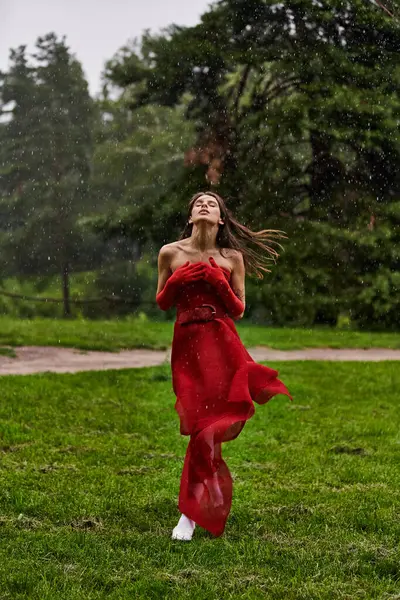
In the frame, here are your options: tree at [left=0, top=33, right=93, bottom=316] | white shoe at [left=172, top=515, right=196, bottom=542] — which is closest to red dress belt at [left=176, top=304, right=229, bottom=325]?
white shoe at [left=172, top=515, right=196, bottom=542]

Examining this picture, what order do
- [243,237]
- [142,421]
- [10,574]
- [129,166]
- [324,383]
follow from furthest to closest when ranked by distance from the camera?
[129,166], [324,383], [142,421], [243,237], [10,574]

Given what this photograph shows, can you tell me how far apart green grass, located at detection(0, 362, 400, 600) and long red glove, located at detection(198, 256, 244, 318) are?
3.90 feet

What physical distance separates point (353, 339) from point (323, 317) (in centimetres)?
249

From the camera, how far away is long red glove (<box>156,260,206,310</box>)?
13.7ft

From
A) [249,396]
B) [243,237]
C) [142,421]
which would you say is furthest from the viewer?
[142,421]

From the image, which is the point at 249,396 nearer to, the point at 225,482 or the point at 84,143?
the point at 225,482

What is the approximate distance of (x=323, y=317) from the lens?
16.9 metres

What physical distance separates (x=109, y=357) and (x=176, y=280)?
7.38m

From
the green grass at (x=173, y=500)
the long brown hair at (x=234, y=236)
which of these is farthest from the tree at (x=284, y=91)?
the long brown hair at (x=234, y=236)

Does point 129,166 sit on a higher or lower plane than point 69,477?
higher

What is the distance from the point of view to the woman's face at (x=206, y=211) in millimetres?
4328

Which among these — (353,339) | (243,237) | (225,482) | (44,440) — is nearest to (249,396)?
(225,482)

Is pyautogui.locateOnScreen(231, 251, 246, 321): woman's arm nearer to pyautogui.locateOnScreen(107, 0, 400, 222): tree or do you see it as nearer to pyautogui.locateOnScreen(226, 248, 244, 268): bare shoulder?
pyautogui.locateOnScreen(226, 248, 244, 268): bare shoulder

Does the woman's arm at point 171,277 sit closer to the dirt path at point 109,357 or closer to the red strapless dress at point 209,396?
the red strapless dress at point 209,396
